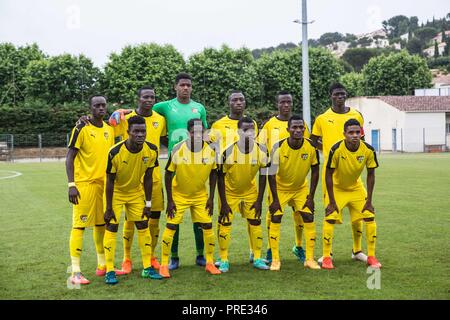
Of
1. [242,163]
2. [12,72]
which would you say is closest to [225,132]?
[242,163]

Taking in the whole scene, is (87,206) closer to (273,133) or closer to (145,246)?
(145,246)

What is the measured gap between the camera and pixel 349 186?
290 inches

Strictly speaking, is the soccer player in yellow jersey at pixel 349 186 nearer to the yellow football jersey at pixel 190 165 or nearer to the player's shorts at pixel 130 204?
the yellow football jersey at pixel 190 165

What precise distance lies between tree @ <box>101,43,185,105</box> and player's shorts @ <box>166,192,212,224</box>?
123ft

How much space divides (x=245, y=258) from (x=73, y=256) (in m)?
2.44

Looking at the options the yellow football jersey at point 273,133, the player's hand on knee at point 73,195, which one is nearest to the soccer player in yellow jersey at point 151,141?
the player's hand on knee at point 73,195

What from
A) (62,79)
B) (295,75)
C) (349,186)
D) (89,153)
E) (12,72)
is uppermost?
(12,72)

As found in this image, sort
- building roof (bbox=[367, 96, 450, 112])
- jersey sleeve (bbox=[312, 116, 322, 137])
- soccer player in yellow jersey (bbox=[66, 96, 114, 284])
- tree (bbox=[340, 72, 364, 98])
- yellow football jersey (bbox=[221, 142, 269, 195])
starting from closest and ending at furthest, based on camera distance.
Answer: soccer player in yellow jersey (bbox=[66, 96, 114, 284])
yellow football jersey (bbox=[221, 142, 269, 195])
jersey sleeve (bbox=[312, 116, 322, 137])
building roof (bbox=[367, 96, 450, 112])
tree (bbox=[340, 72, 364, 98])

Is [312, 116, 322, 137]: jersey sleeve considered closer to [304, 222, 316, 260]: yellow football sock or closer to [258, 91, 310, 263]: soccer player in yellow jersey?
[258, 91, 310, 263]: soccer player in yellow jersey

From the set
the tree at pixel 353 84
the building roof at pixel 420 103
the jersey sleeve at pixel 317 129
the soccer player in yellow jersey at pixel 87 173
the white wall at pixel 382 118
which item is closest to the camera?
the soccer player in yellow jersey at pixel 87 173

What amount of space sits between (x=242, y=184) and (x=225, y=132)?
2.58 feet

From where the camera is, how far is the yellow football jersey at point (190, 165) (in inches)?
269

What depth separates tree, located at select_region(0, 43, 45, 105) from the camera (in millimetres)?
46594

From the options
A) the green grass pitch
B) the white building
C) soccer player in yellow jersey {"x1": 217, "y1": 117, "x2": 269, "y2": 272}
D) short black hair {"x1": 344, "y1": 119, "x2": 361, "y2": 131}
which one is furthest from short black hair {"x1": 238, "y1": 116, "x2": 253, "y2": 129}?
the white building
